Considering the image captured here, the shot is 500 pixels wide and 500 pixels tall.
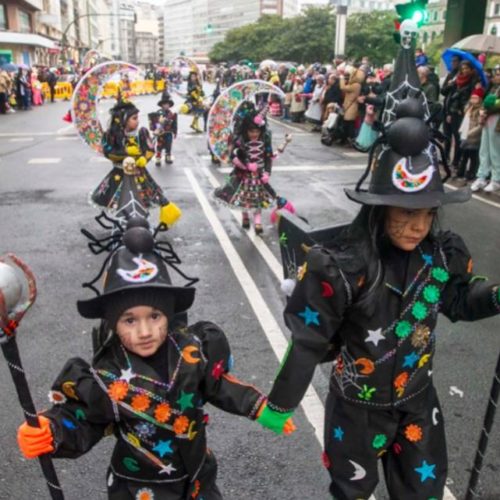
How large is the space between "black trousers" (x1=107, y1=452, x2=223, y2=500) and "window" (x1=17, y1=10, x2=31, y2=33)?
60638 mm

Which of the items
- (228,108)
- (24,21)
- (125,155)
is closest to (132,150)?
(125,155)

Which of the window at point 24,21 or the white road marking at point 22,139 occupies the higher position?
the window at point 24,21

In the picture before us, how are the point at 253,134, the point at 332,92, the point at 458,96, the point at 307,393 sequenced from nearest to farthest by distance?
the point at 307,393, the point at 253,134, the point at 458,96, the point at 332,92

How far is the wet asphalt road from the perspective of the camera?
340cm

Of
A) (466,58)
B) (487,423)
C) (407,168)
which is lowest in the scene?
(487,423)

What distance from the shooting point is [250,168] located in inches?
314

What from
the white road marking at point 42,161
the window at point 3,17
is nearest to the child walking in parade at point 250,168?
the white road marking at point 42,161

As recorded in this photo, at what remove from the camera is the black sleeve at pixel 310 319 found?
7.53 feet

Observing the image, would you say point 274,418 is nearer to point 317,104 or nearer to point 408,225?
point 408,225

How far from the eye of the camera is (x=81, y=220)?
29.2 feet

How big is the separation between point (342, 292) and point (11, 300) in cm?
118

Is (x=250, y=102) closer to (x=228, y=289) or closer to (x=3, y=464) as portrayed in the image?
(x=228, y=289)

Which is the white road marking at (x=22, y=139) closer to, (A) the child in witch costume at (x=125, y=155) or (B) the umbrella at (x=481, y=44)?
(A) the child in witch costume at (x=125, y=155)

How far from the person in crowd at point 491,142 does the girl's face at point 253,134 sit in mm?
4479
